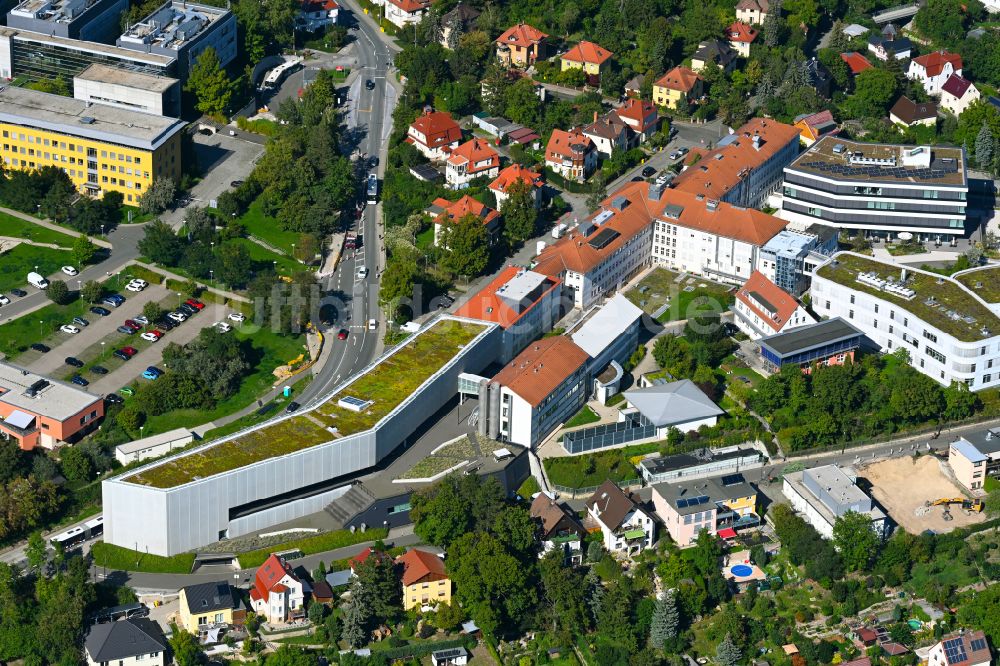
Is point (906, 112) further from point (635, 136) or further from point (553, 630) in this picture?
point (553, 630)

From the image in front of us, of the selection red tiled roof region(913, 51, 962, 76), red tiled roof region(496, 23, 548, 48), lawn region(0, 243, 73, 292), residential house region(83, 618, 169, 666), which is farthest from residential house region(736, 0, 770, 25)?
residential house region(83, 618, 169, 666)

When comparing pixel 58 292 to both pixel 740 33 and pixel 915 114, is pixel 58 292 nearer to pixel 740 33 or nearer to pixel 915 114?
pixel 740 33

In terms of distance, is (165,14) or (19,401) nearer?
(19,401)

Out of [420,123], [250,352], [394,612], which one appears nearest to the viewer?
[394,612]


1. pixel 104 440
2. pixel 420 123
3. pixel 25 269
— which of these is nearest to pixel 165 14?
pixel 420 123

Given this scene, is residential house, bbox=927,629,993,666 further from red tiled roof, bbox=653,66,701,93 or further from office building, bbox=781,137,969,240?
red tiled roof, bbox=653,66,701,93
